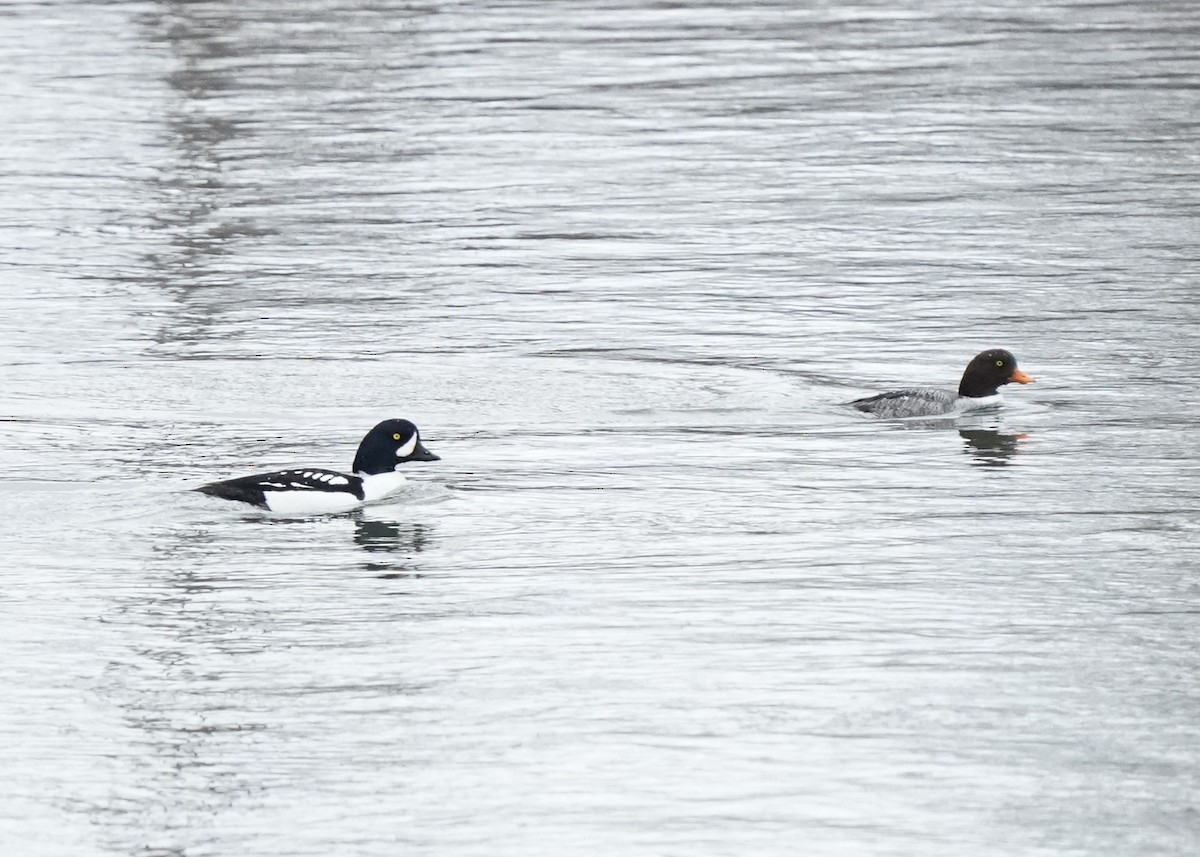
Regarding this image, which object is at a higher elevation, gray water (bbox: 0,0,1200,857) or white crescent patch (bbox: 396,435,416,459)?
white crescent patch (bbox: 396,435,416,459)

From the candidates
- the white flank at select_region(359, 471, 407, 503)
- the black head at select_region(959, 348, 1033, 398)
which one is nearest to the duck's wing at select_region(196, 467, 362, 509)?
the white flank at select_region(359, 471, 407, 503)

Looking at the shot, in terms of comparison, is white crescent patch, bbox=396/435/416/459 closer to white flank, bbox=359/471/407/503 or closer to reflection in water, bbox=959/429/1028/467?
white flank, bbox=359/471/407/503

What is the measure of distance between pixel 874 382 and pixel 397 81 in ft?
59.0

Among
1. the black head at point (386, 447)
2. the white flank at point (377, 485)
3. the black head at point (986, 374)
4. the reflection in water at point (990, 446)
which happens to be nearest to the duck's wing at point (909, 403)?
the black head at point (986, 374)

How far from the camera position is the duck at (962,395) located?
634 inches

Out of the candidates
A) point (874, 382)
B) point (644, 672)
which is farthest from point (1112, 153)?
point (644, 672)

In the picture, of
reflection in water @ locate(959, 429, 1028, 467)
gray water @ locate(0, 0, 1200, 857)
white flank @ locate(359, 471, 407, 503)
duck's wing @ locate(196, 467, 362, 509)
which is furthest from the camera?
reflection in water @ locate(959, 429, 1028, 467)

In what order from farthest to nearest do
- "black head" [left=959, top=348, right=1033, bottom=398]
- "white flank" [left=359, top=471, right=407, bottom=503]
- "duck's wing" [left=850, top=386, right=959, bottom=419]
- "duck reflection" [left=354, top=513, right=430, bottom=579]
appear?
"black head" [left=959, top=348, right=1033, bottom=398] < "duck's wing" [left=850, top=386, right=959, bottom=419] < "white flank" [left=359, top=471, right=407, bottom=503] < "duck reflection" [left=354, top=513, right=430, bottom=579]

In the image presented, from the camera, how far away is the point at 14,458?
15070 mm

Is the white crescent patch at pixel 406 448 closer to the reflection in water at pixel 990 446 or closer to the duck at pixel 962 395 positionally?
the duck at pixel 962 395

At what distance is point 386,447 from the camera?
556 inches

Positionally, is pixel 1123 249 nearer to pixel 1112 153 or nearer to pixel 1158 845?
pixel 1112 153

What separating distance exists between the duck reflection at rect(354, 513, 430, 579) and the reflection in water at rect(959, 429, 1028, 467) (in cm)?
384

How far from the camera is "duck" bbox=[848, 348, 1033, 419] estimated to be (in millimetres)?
16094
